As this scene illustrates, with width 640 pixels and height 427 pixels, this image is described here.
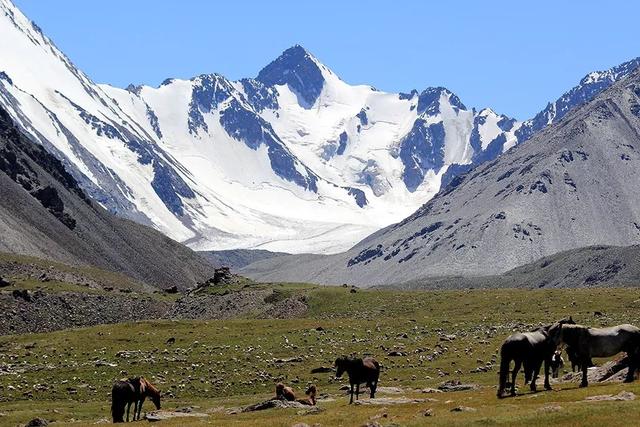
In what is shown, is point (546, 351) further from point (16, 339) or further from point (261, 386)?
point (16, 339)

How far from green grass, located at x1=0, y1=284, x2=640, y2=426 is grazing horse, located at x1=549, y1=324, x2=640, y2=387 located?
181cm

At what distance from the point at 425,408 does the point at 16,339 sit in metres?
80.0

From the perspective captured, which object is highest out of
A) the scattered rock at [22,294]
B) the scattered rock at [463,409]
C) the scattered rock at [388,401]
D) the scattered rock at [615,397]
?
the scattered rock at [22,294]

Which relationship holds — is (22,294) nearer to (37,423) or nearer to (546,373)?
(37,423)

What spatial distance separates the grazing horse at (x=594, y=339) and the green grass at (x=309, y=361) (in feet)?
5.94

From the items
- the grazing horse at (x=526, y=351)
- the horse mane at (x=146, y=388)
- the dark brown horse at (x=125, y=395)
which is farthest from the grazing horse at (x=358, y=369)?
the dark brown horse at (x=125, y=395)

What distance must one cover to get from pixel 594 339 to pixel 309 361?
4421cm

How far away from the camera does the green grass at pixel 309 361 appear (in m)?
52.1

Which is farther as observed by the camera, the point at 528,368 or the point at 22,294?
the point at 22,294

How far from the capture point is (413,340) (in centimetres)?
10788

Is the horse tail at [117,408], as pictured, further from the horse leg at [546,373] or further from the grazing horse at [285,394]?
the horse leg at [546,373]

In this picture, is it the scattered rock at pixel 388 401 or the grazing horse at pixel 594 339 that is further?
the scattered rock at pixel 388 401

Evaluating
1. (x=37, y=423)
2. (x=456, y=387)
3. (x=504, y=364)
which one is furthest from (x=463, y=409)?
(x=37, y=423)

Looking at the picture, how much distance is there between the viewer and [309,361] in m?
95.2
